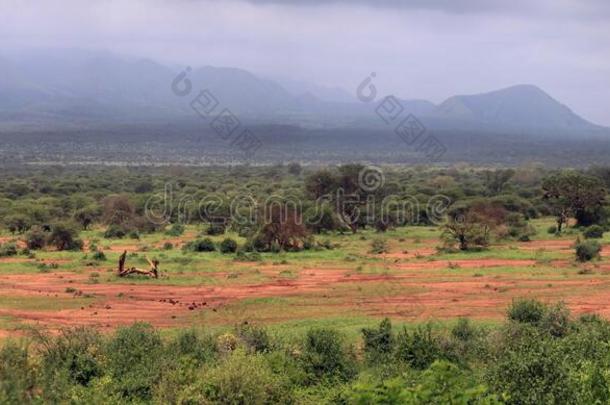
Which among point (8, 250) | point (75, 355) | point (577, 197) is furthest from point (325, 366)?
point (577, 197)

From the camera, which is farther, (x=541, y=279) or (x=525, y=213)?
(x=525, y=213)

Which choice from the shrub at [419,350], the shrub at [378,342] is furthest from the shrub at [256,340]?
the shrub at [419,350]

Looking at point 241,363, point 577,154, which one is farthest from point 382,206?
point 577,154

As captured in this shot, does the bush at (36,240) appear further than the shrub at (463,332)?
Yes

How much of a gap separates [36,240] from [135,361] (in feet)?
72.8

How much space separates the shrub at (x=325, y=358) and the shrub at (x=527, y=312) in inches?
180

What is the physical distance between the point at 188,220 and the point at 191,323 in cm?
2971

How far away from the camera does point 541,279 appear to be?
72.6 ft

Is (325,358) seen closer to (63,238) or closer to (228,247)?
(228,247)

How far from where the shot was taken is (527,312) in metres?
14.8

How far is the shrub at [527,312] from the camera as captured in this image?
14594 mm

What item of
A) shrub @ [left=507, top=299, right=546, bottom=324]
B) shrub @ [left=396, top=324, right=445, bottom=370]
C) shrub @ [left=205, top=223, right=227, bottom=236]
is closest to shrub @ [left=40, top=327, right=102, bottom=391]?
shrub @ [left=396, top=324, right=445, bottom=370]

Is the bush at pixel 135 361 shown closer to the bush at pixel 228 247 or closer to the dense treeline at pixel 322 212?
the bush at pixel 228 247

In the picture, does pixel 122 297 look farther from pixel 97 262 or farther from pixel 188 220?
pixel 188 220
